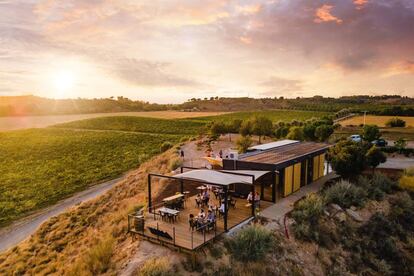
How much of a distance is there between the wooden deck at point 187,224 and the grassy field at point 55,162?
20627 mm

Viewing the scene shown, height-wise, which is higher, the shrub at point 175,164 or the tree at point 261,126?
the tree at point 261,126

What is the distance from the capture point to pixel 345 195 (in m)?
20.6

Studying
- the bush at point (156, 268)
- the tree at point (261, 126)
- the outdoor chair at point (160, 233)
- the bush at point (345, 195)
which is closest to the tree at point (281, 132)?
the tree at point (261, 126)

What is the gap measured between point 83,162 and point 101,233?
121ft

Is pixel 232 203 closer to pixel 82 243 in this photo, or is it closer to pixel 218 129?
pixel 82 243

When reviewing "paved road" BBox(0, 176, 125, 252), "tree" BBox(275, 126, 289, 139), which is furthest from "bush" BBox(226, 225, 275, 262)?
"tree" BBox(275, 126, 289, 139)

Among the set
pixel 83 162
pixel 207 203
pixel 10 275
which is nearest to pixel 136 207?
pixel 207 203

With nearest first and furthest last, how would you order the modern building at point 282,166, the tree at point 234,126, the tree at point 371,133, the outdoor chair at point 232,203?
1. the outdoor chair at point 232,203
2. the modern building at point 282,166
3. the tree at point 371,133
4. the tree at point 234,126

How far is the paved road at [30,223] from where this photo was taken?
78.1ft

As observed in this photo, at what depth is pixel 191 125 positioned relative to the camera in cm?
8581

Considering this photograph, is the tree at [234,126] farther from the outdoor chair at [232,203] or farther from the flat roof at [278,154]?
the outdoor chair at [232,203]

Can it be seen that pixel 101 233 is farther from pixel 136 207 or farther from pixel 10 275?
pixel 10 275

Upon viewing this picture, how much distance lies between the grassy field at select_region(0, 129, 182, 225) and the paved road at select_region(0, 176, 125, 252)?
5.31ft

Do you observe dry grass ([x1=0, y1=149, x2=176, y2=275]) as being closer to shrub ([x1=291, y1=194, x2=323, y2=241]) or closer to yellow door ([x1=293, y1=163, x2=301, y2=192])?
shrub ([x1=291, y1=194, x2=323, y2=241])
